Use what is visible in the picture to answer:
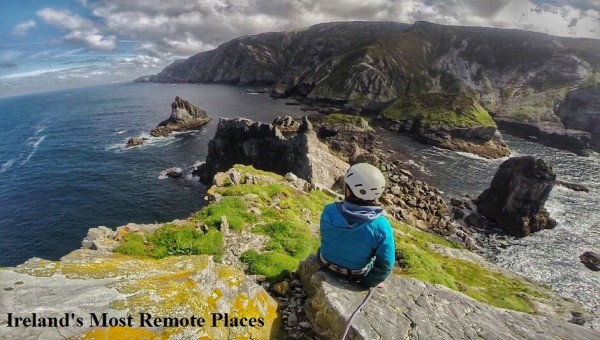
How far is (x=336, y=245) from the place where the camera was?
9141 millimetres

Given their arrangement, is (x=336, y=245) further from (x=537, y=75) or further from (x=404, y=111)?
(x=537, y=75)

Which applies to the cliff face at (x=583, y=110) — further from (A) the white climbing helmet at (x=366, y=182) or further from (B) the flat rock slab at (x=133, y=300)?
(B) the flat rock slab at (x=133, y=300)

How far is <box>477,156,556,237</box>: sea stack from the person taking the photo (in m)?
57.1

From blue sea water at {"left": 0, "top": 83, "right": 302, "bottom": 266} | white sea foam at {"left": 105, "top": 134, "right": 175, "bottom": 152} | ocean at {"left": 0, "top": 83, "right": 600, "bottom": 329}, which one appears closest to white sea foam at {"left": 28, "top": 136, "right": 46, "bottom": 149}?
blue sea water at {"left": 0, "top": 83, "right": 302, "bottom": 266}

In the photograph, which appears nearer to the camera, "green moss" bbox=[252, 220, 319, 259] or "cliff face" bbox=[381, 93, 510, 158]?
"green moss" bbox=[252, 220, 319, 259]

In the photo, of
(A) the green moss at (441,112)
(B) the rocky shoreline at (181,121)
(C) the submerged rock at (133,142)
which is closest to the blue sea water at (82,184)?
(C) the submerged rock at (133,142)

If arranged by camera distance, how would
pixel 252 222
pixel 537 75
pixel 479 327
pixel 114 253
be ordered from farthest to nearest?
1. pixel 537 75
2. pixel 252 222
3. pixel 114 253
4. pixel 479 327

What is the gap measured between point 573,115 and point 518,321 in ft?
566

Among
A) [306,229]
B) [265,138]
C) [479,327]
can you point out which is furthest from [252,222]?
[265,138]

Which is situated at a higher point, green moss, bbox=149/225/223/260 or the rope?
the rope

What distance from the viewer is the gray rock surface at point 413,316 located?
8.17 meters

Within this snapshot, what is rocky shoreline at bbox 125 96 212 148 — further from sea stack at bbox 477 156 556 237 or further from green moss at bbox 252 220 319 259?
green moss at bbox 252 220 319 259

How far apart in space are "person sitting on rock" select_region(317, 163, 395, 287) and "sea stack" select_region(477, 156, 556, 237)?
58709 mm

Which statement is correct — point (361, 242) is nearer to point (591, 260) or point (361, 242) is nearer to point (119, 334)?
point (119, 334)
